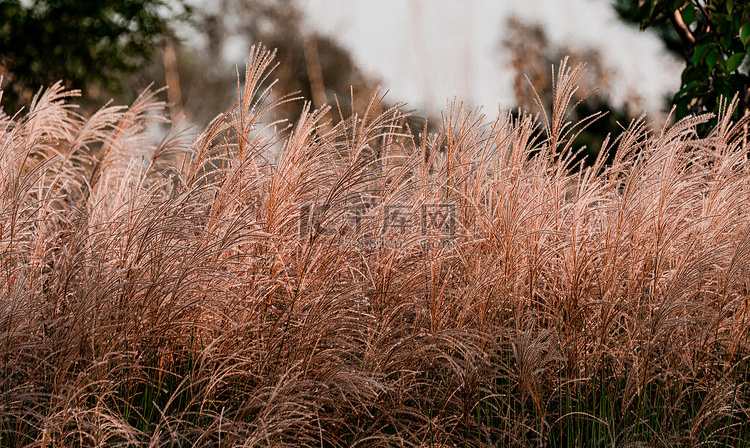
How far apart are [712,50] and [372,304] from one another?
3208mm

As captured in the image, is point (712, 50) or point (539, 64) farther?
point (539, 64)

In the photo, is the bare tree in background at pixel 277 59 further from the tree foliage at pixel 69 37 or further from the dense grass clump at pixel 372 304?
the dense grass clump at pixel 372 304

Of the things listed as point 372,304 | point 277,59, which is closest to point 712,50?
point 372,304

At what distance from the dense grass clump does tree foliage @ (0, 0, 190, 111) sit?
7483 mm

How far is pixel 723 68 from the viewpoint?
4.18 m

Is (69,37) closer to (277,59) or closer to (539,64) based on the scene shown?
(539,64)

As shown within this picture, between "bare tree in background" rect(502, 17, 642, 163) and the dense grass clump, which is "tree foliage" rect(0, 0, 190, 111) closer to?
"bare tree in background" rect(502, 17, 642, 163)

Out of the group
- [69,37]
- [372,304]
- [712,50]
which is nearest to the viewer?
[372,304]

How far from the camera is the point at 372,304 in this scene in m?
2.53

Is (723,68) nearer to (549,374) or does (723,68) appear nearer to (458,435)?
(549,374)

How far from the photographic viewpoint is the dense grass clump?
221cm

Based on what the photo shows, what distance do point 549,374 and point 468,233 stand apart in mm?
655

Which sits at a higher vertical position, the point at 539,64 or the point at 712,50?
the point at 539,64

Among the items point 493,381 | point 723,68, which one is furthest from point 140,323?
point 723,68
